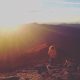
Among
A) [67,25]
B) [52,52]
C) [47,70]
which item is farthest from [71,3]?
[47,70]

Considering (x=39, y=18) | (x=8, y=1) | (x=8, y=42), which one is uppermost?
(x=8, y=1)

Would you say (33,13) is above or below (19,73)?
above

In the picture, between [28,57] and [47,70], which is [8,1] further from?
[47,70]

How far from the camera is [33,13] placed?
2.92m

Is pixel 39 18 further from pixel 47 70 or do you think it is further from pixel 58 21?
pixel 47 70

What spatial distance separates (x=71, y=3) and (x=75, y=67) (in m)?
0.65

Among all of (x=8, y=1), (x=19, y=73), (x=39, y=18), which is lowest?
(x=19, y=73)

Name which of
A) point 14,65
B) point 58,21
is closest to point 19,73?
point 14,65

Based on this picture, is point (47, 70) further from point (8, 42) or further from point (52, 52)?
point (8, 42)

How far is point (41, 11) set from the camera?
116 inches

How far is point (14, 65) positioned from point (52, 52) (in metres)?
0.39

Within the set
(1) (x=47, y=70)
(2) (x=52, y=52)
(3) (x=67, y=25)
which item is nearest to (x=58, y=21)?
(3) (x=67, y=25)

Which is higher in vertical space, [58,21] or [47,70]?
[58,21]

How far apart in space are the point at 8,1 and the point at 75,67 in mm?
933
